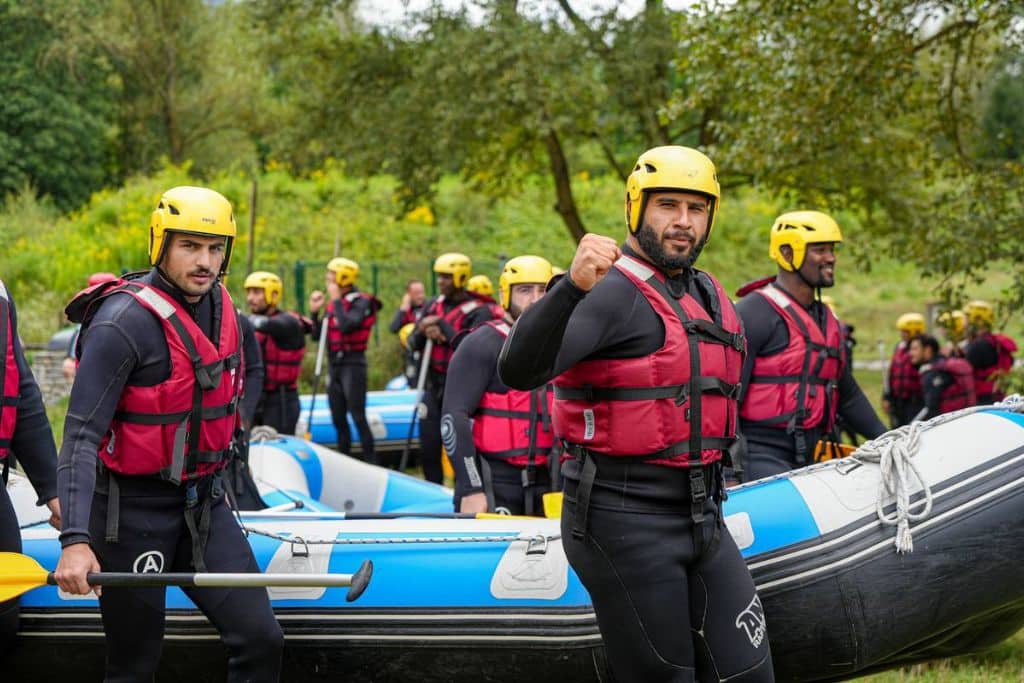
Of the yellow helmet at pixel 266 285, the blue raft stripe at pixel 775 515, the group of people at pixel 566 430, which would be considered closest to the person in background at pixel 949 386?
the yellow helmet at pixel 266 285

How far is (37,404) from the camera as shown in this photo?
13.2 ft

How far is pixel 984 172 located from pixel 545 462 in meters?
6.69

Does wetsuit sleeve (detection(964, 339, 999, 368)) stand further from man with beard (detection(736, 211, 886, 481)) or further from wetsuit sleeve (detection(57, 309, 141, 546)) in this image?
wetsuit sleeve (detection(57, 309, 141, 546))

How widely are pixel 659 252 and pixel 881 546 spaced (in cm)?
171

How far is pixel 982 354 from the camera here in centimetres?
1071

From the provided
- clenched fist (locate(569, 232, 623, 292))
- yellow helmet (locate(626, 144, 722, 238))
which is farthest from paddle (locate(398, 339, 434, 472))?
clenched fist (locate(569, 232, 623, 292))

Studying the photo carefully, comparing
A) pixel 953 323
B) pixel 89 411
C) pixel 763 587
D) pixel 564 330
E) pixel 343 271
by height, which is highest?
pixel 343 271

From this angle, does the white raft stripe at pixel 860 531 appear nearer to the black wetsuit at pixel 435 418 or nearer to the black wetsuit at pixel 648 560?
the black wetsuit at pixel 648 560

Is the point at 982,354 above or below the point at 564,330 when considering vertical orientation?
below

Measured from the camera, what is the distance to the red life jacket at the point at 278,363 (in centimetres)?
974

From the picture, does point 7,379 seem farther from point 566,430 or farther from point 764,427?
point 764,427

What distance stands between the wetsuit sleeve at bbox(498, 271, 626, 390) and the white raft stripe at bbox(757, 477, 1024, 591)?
155 centimetres

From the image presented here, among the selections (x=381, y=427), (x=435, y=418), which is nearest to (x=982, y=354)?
(x=435, y=418)

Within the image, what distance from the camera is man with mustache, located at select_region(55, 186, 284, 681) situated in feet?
11.9
